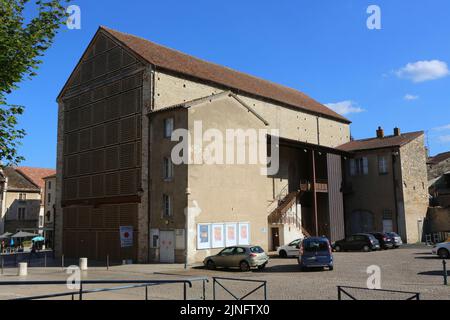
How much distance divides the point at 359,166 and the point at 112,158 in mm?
23917

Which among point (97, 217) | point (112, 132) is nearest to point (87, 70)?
point (112, 132)

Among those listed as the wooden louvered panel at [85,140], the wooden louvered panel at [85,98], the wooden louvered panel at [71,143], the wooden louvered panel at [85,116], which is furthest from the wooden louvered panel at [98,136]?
the wooden louvered panel at [85,98]

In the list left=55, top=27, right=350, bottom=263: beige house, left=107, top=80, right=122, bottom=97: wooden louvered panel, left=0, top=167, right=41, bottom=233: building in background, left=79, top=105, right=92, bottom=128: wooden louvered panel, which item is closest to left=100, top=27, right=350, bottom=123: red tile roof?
left=55, top=27, right=350, bottom=263: beige house

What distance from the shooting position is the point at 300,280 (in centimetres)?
1836

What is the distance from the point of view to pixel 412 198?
42000 mm

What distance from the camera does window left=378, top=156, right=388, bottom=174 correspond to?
41.8m

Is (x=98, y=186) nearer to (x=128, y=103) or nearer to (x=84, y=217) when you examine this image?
(x=84, y=217)

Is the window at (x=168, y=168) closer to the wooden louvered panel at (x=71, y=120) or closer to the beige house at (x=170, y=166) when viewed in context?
the beige house at (x=170, y=166)

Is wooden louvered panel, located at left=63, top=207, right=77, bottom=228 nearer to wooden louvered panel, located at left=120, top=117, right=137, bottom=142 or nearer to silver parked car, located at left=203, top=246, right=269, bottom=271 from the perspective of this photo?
wooden louvered panel, located at left=120, top=117, right=137, bottom=142

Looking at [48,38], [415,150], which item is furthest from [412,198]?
[48,38]

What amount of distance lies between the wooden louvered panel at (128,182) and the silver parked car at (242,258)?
9.80m

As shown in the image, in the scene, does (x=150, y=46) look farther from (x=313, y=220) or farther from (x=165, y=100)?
(x=313, y=220)

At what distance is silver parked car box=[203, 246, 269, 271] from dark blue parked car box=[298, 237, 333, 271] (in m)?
2.40

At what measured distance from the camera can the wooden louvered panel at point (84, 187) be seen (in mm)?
35469
